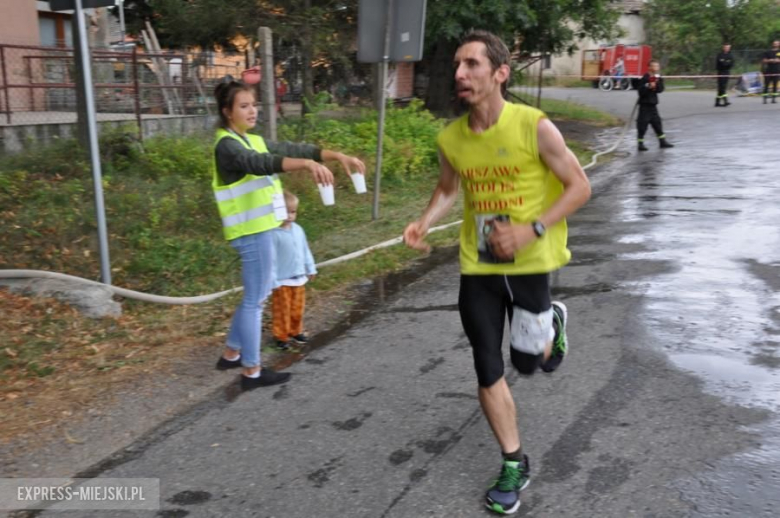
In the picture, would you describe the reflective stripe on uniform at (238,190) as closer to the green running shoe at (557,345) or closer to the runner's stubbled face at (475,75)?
the runner's stubbled face at (475,75)

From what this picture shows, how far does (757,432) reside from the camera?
431 centimetres

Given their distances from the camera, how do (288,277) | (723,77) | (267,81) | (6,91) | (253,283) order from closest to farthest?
(253,283) < (288,277) < (267,81) < (6,91) < (723,77)

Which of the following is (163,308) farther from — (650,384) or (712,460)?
(712,460)

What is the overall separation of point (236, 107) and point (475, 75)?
197cm

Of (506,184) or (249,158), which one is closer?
(506,184)

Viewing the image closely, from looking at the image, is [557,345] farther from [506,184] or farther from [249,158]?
[249,158]

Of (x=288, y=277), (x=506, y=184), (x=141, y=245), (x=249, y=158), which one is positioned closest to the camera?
(x=506, y=184)

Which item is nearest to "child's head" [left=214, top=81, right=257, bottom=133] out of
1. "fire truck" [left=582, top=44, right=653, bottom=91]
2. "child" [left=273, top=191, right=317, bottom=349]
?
"child" [left=273, top=191, right=317, bottom=349]

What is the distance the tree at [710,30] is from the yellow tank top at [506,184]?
48.1 meters

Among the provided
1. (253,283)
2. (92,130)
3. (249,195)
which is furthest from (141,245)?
(249,195)

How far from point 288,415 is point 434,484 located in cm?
123

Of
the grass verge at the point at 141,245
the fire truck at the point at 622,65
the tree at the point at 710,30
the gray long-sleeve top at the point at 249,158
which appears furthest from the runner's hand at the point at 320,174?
the tree at the point at 710,30

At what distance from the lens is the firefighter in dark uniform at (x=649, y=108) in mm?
17328

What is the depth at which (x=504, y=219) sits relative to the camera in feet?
12.1
